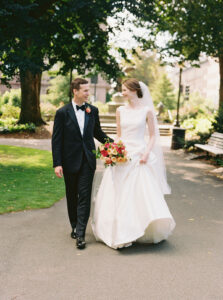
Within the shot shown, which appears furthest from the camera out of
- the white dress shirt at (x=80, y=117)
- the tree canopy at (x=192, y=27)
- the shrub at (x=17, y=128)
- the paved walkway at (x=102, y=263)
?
the shrub at (x=17, y=128)

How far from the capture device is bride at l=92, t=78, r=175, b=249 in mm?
4699

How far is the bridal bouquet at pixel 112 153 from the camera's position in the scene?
4.75 m

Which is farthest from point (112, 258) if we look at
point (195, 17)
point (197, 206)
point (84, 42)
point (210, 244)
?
point (195, 17)

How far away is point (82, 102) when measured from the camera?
489 centimetres

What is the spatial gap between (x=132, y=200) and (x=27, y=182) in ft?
15.6

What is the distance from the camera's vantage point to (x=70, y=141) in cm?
484

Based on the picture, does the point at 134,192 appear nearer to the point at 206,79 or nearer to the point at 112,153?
the point at 112,153

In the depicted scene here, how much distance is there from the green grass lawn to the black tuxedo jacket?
6.97 ft

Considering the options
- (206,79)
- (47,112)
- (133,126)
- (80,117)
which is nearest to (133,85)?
(133,126)

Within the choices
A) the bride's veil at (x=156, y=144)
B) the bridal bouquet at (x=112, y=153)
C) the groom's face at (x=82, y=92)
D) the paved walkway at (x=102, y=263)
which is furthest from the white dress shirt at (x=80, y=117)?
the paved walkway at (x=102, y=263)

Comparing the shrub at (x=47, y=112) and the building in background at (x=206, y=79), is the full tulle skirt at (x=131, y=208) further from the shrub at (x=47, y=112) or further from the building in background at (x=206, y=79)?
the building in background at (x=206, y=79)

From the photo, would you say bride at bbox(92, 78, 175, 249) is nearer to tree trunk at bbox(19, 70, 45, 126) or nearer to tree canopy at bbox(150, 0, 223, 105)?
tree canopy at bbox(150, 0, 223, 105)

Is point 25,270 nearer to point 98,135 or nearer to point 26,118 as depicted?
point 98,135

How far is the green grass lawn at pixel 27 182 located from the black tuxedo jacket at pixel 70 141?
83.6 inches
